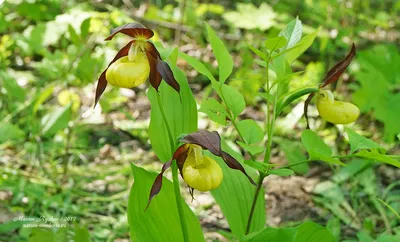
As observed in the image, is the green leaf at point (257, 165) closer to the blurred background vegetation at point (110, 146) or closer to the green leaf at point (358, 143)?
the green leaf at point (358, 143)

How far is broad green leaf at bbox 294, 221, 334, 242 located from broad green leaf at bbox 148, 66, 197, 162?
1.13 feet

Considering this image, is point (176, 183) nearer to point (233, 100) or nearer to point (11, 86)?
point (233, 100)

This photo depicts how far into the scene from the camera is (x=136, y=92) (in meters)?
2.69

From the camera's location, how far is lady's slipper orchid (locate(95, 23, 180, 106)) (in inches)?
35.4

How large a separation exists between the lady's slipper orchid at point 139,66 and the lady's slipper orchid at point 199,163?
0.42ft

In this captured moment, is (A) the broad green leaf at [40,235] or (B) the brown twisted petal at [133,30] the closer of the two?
(B) the brown twisted petal at [133,30]

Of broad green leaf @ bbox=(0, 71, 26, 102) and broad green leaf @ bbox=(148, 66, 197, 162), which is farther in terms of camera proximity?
broad green leaf @ bbox=(0, 71, 26, 102)

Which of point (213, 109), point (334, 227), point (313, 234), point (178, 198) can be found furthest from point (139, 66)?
point (334, 227)

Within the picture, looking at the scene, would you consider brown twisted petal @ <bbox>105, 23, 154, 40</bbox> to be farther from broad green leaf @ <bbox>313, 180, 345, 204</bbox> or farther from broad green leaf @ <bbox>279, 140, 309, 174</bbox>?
broad green leaf @ <bbox>313, 180, 345, 204</bbox>

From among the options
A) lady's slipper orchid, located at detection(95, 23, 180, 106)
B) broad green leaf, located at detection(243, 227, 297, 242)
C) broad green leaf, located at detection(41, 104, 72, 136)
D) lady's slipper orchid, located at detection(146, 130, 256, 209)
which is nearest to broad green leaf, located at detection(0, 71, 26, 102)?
broad green leaf, located at detection(41, 104, 72, 136)

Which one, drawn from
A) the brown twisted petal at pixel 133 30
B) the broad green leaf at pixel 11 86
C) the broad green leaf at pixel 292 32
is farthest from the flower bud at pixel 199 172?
the broad green leaf at pixel 11 86

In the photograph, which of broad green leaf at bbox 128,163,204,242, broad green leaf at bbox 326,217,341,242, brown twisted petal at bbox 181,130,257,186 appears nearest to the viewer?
brown twisted petal at bbox 181,130,257,186

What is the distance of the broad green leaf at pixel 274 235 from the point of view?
92cm

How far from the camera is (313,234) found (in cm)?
104
